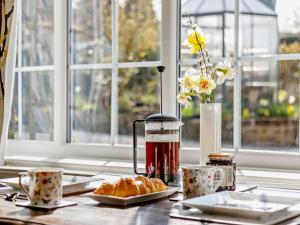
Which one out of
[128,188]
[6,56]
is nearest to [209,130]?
[128,188]

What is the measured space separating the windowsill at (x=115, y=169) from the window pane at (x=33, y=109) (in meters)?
0.17

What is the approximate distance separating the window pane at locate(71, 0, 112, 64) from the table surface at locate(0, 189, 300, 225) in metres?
1.43

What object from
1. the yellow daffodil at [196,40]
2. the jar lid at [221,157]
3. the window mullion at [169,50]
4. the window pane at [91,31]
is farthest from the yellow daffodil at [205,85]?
the window pane at [91,31]

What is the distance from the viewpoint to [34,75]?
2.89m

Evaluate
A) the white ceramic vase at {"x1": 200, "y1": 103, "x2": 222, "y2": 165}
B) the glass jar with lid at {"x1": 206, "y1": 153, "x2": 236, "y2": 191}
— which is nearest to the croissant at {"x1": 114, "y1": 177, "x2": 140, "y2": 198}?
the glass jar with lid at {"x1": 206, "y1": 153, "x2": 236, "y2": 191}

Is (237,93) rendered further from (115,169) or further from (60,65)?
(60,65)

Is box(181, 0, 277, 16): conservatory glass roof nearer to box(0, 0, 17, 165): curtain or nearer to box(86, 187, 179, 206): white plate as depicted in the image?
box(0, 0, 17, 165): curtain

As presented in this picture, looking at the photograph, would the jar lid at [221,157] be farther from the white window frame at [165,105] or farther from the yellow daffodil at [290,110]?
the yellow daffodil at [290,110]

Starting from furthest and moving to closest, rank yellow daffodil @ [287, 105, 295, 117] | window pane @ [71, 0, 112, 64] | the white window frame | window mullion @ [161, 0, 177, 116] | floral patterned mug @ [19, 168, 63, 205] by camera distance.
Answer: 1. yellow daffodil @ [287, 105, 295, 117]
2. window pane @ [71, 0, 112, 64]
3. window mullion @ [161, 0, 177, 116]
4. the white window frame
5. floral patterned mug @ [19, 168, 63, 205]

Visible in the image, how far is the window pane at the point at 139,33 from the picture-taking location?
4545mm

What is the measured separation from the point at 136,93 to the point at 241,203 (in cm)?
486

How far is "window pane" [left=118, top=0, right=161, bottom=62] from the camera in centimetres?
454

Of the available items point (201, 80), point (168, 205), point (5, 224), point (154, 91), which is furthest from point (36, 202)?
point (154, 91)

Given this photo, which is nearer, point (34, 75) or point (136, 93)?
point (34, 75)
